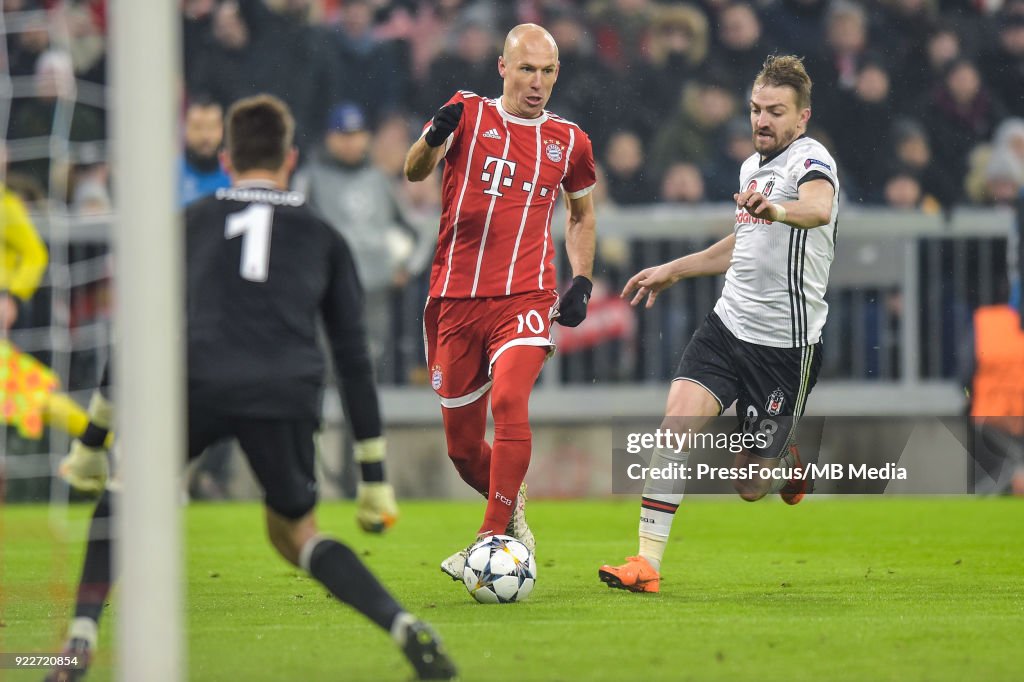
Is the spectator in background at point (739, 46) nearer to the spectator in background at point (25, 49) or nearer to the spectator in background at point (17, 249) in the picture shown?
the spectator in background at point (25, 49)

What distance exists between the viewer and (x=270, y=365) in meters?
4.19

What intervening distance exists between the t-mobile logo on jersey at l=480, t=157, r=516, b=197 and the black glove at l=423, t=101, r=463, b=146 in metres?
0.33

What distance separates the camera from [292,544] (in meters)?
4.32

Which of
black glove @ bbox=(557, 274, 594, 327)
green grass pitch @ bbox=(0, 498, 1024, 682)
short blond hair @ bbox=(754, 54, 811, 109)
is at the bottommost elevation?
green grass pitch @ bbox=(0, 498, 1024, 682)

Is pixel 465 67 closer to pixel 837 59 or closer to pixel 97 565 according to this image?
pixel 837 59

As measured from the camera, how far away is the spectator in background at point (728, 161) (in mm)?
11367

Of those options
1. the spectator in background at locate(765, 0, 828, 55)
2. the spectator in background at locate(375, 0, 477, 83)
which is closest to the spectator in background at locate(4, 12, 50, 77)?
the spectator in background at locate(375, 0, 477, 83)

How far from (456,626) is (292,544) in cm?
100

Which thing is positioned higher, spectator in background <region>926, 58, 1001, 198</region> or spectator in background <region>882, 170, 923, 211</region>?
spectator in background <region>926, 58, 1001, 198</region>

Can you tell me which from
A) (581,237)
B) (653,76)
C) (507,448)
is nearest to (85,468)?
(507,448)

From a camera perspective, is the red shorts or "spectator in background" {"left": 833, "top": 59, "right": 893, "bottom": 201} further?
"spectator in background" {"left": 833, "top": 59, "right": 893, "bottom": 201}

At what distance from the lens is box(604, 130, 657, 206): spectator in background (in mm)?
11445

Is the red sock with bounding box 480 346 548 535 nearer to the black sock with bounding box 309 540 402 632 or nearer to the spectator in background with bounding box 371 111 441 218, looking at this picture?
the black sock with bounding box 309 540 402 632

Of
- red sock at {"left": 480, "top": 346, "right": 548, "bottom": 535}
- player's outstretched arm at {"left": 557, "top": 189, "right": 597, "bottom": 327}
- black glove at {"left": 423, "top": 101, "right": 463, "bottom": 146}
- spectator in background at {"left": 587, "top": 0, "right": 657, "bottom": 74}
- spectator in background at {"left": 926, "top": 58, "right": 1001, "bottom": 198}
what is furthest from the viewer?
spectator in background at {"left": 587, "top": 0, "right": 657, "bottom": 74}
